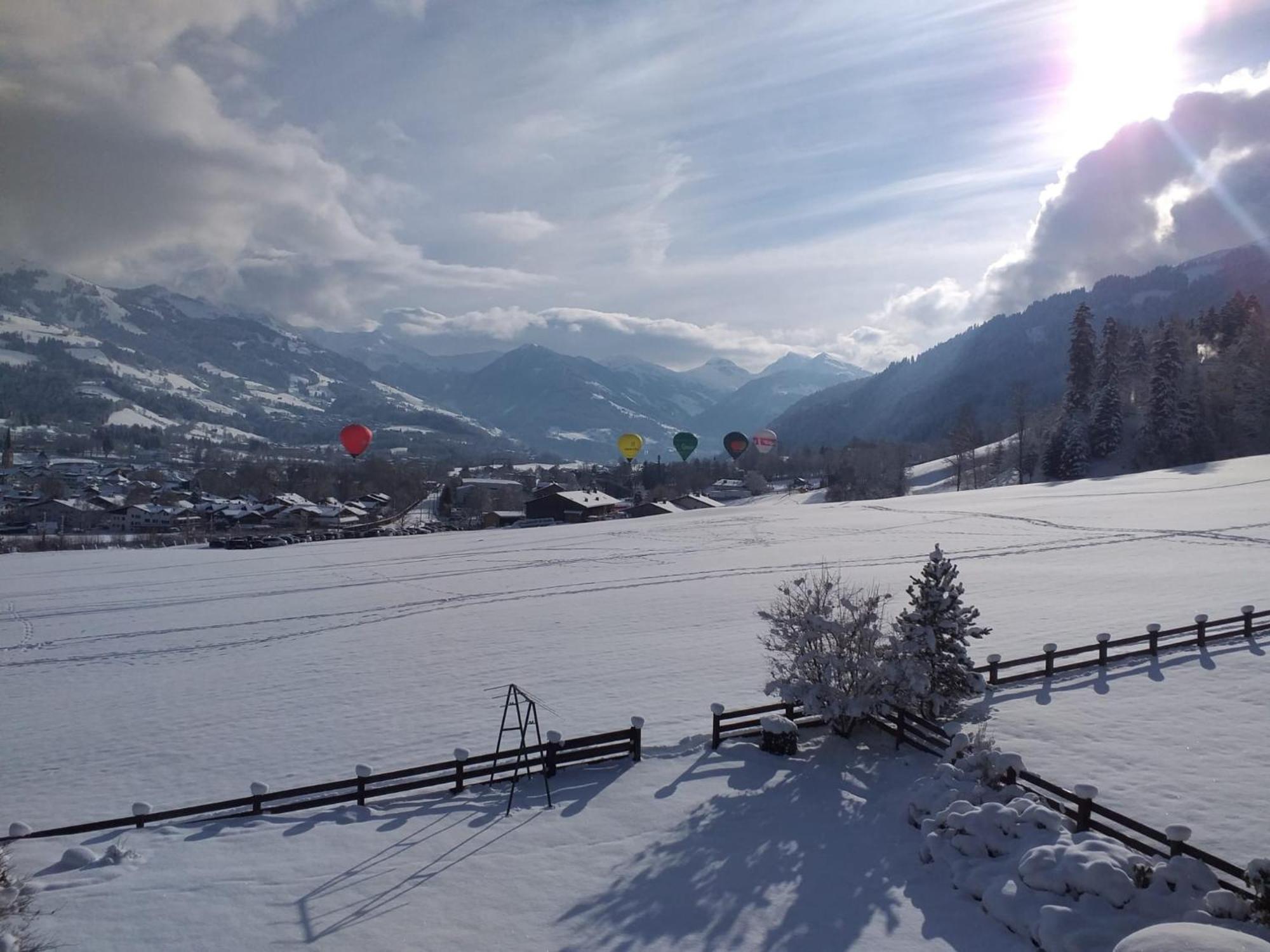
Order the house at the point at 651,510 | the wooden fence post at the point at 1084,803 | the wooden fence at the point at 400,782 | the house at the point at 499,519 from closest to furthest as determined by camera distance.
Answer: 1. the wooden fence post at the point at 1084,803
2. the wooden fence at the point at 400,782
3. the house at the point at 651,510
4. the house at the point at 499,519

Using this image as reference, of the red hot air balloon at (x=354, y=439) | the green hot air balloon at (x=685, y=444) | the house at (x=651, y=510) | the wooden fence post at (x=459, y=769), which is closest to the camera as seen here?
the wooden fence post at (x=459, y=769)

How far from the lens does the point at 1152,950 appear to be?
654cm

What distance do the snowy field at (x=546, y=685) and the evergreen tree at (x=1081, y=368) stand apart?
96.5 ft

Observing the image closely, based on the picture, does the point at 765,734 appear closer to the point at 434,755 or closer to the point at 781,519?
the point at 434,755

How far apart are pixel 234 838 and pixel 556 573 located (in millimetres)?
29623

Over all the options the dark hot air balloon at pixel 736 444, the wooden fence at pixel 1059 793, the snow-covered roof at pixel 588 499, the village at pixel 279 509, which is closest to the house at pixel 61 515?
the village at pixel 279 509

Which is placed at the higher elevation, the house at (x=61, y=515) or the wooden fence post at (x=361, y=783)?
the house at (x=61, y=515)

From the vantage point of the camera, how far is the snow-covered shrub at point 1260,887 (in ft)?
27.0

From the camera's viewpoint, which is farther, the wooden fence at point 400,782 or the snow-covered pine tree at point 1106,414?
the snow-covered pine tree at point 1106,414

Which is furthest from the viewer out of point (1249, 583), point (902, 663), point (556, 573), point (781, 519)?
point (781, 519)

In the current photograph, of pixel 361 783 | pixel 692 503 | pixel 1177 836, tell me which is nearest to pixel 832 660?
pixel 1177 836

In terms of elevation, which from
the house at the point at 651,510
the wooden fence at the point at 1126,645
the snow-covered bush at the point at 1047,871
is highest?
the house at the point at 651,510

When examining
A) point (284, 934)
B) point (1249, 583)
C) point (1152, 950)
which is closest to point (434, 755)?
point (284, 934)

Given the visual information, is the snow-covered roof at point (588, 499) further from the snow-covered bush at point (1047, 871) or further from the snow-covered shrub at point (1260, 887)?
the snow-covered shrub at point (1260, 887)
